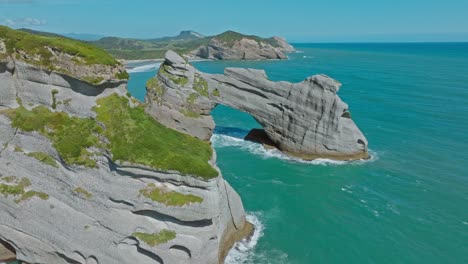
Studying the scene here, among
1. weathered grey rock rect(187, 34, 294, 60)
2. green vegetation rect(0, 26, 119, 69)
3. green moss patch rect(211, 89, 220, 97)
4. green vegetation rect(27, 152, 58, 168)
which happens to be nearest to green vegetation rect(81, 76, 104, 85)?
green vegetation rect(0, 26, 119, 69)

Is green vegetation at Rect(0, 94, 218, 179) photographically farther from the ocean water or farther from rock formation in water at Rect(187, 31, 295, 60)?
rock formation in water at Rect(187, 31, 295, 60)

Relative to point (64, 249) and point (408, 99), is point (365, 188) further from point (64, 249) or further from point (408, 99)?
point (408, 99)

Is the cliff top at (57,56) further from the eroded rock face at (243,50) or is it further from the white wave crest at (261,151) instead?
the eroded rock face at (243,50)

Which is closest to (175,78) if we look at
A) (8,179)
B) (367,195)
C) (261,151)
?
(261,151)

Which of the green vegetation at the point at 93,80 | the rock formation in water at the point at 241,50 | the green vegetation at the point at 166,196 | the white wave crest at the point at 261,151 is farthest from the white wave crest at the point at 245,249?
the rock formation in water at the point at 241,50

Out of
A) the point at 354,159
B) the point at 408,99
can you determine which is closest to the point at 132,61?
the point at 408,99

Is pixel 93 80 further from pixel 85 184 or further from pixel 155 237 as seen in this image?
pixel 155 237
